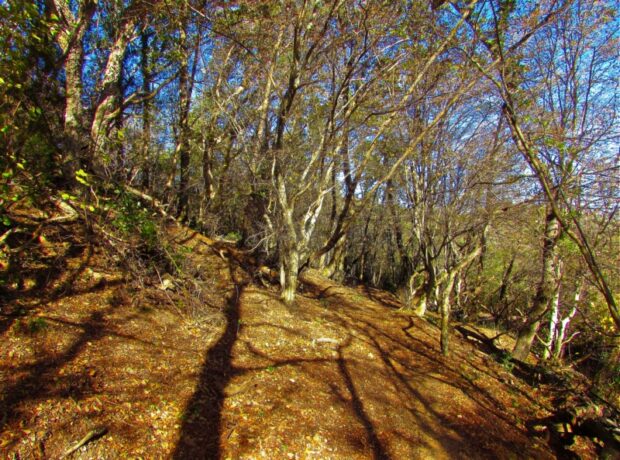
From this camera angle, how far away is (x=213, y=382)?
4.00 m

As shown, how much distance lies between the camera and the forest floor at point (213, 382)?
296 centimetres

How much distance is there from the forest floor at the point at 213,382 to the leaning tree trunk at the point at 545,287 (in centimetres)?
120

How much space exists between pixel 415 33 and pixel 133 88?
7.33m

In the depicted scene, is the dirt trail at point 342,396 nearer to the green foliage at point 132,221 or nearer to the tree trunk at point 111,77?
the green foliage at point 132,221

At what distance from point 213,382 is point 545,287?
6.91 m

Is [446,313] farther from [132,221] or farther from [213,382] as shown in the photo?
[132,221]

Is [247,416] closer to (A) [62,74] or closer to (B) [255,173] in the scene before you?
(B) [255,173]

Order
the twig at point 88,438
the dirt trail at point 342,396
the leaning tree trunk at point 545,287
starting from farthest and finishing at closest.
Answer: the leaning tree trunk at point 545,287
the dirt trail at point 342,396
the twig at point 88,438

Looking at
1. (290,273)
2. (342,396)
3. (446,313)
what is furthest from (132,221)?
(446,313)

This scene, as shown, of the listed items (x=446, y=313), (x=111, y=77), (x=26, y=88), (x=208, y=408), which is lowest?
(x=208, y=408)

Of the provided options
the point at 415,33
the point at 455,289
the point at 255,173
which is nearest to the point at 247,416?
the point at 255,173

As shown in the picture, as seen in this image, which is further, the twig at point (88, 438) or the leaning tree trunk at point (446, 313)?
the leaning tree trunk at point (446, 313)

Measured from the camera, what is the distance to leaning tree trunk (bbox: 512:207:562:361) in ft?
22.2

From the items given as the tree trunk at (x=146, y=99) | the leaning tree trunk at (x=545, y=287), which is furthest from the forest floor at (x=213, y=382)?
the tree trunk at (x=146, y=99)
